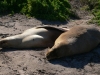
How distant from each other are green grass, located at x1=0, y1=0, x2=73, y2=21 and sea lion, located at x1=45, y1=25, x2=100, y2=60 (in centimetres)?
244

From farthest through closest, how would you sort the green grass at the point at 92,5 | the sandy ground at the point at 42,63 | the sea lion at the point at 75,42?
1. the green grass at the point at 92,5
2. the sea lion at the point at 75,42
3. the sandy ground at the point at 42,63

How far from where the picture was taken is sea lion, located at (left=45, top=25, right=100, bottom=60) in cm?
598

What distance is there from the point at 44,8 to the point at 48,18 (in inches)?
17.3

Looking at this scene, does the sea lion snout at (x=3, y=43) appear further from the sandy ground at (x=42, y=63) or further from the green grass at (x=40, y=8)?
the green grass at (x=40, y=8)

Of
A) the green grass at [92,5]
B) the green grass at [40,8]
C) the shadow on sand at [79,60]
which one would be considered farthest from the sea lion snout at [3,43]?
the green grass at [92,5]

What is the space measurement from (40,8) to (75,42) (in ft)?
10.9

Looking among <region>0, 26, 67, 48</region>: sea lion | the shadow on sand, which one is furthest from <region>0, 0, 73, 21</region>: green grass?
the shadow on sand

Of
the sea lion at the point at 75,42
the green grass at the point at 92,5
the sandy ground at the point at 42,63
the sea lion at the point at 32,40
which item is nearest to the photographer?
the sandy ground at the point at 42,63

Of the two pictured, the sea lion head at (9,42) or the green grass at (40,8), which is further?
the green grass at (40,8)

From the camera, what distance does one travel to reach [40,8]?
9250mm

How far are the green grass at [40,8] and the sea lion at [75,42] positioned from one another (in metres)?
2.44

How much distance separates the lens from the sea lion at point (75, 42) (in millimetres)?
5982

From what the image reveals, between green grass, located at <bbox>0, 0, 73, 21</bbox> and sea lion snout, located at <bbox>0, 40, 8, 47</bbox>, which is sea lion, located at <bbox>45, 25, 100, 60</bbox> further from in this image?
green grass, located at <bbox>0, 0, 73, 21</bbox>

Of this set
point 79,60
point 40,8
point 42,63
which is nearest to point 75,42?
point 79,60
